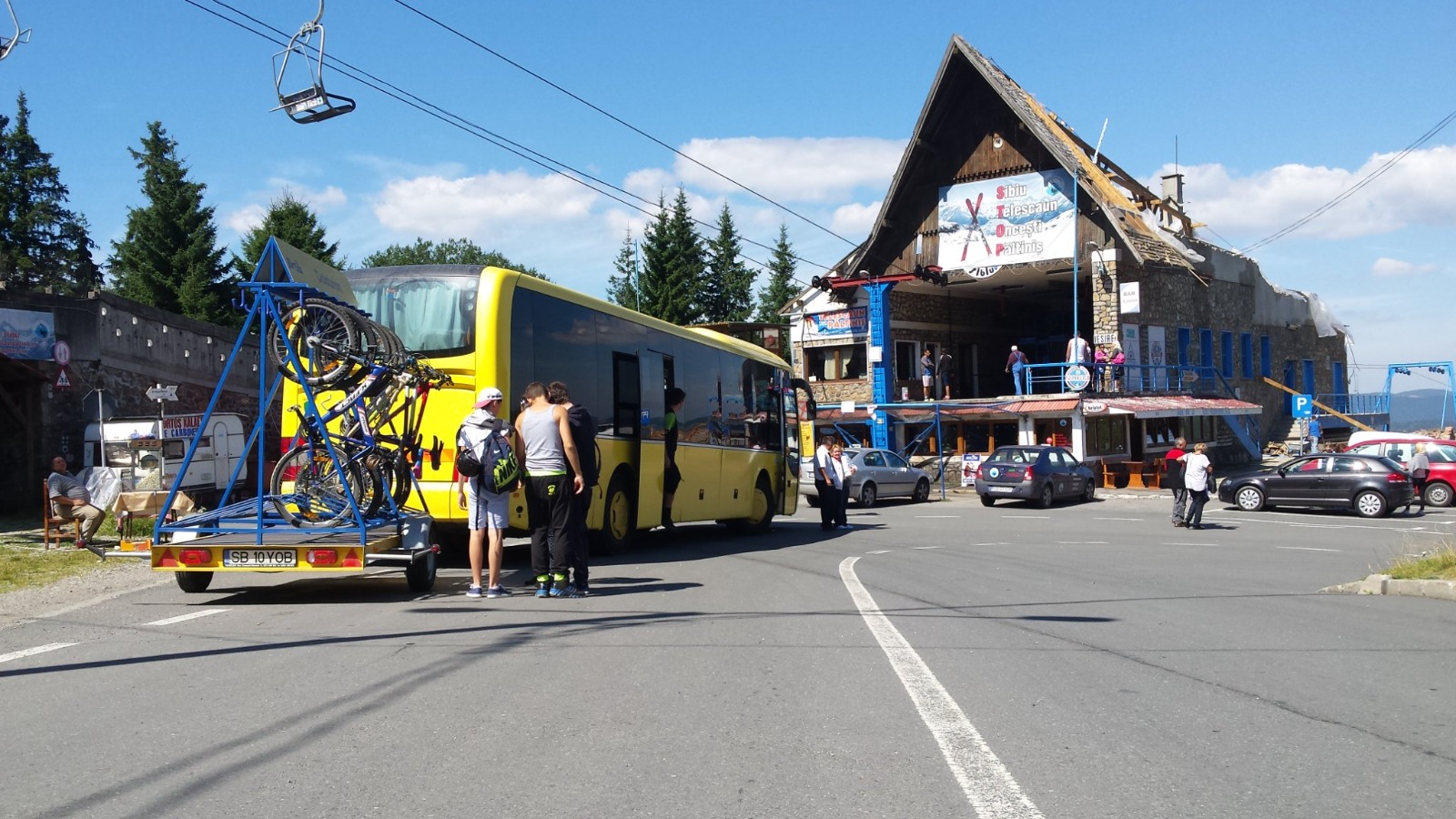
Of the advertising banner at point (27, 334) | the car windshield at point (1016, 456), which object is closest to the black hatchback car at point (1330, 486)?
the car windshield at point (1016, 456)

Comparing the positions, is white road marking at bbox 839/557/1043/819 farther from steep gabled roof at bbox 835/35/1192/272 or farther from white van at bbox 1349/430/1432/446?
steep gabled roof at bbox 835/35/1192/272

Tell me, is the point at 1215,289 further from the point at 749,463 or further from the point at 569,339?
the point at 569,339

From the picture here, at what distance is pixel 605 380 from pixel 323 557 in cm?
533

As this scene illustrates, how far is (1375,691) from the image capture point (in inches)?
267

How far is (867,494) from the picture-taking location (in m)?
30.4

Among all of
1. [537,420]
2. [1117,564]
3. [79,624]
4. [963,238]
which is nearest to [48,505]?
[79,624]

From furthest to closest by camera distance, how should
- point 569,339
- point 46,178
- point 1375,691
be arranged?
point 46,178 → point 569,339 → point 1375,691

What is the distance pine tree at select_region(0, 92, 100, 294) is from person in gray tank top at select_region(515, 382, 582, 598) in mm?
58011

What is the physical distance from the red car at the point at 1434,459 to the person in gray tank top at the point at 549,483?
75.2 feet

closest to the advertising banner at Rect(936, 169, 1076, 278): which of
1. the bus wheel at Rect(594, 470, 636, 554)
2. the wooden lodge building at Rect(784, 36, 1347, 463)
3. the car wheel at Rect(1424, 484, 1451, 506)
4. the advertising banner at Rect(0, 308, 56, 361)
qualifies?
the wooden lodge building at Rect(784, 36, 1347, 463)

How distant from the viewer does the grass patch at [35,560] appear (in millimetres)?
12438

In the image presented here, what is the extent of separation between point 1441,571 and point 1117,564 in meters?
3.88

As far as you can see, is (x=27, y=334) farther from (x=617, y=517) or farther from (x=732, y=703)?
(x=732, y=703)

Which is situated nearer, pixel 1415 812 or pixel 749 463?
pixel 1415 812
